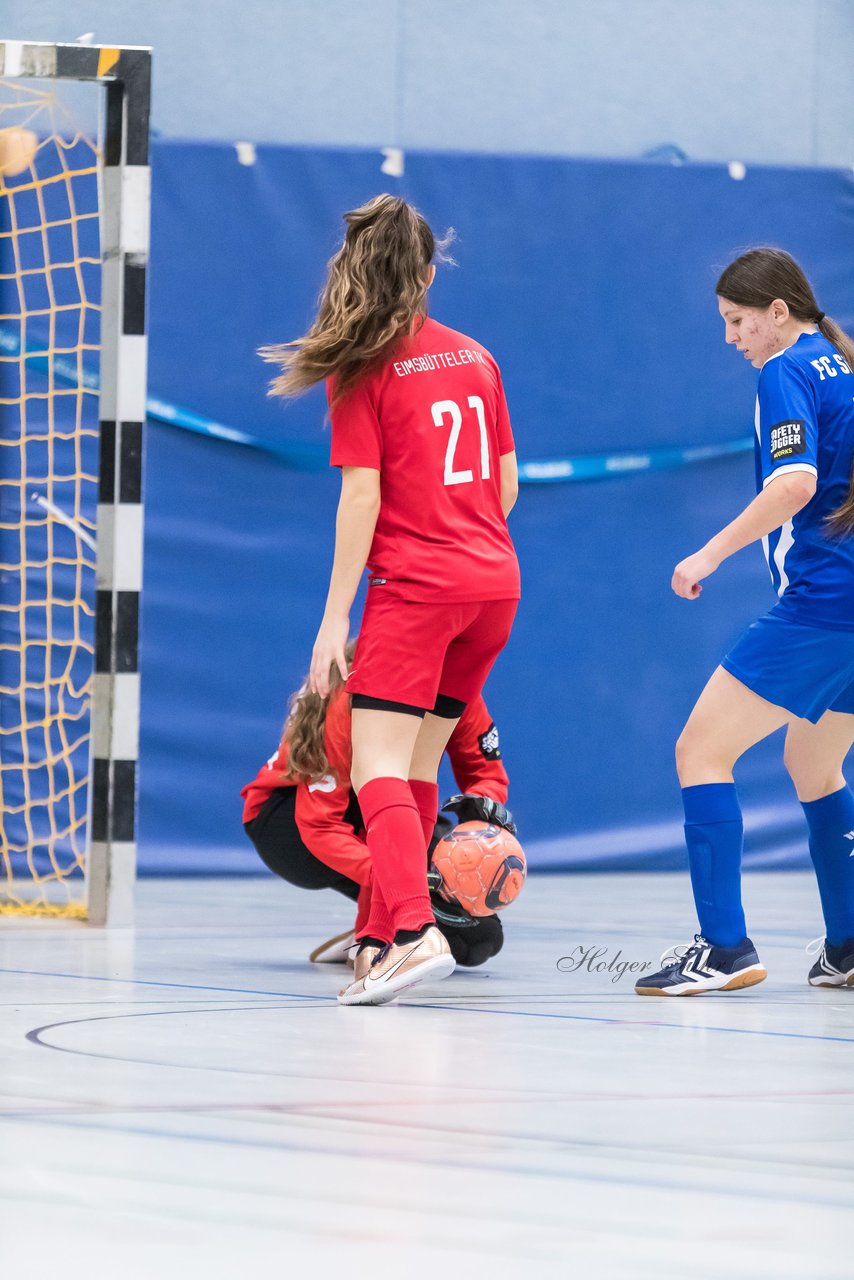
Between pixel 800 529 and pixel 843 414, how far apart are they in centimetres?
25

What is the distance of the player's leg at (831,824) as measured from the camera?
13.6 ft

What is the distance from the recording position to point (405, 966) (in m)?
3.65

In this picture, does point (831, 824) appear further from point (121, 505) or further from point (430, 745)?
point (121, 505)

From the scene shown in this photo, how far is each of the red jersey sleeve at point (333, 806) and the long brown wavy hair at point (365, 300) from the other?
89cm

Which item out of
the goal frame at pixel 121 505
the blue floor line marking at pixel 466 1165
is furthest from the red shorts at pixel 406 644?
the goal frame at pixel 121 505

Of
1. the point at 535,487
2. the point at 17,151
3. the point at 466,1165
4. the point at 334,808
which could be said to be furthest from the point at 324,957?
the point at 17,151

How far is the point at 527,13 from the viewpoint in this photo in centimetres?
769

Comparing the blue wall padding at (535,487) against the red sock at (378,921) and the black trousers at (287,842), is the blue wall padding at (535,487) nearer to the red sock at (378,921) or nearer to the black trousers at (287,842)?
the black trousers at (287,842)

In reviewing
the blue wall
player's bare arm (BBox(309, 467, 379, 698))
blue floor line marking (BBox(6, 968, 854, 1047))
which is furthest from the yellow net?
player's bare arm (BBox(309, 467, 379, 698))

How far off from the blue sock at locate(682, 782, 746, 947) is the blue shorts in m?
0.23

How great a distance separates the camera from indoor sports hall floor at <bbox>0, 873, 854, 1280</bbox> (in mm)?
1901

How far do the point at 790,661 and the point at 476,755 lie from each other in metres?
1.08

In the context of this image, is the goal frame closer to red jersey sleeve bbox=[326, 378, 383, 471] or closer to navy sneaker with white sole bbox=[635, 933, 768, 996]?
red jersey sleeve bbox=[326, 378, 383, 471]

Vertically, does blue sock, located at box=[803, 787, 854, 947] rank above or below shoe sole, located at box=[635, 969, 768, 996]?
above
